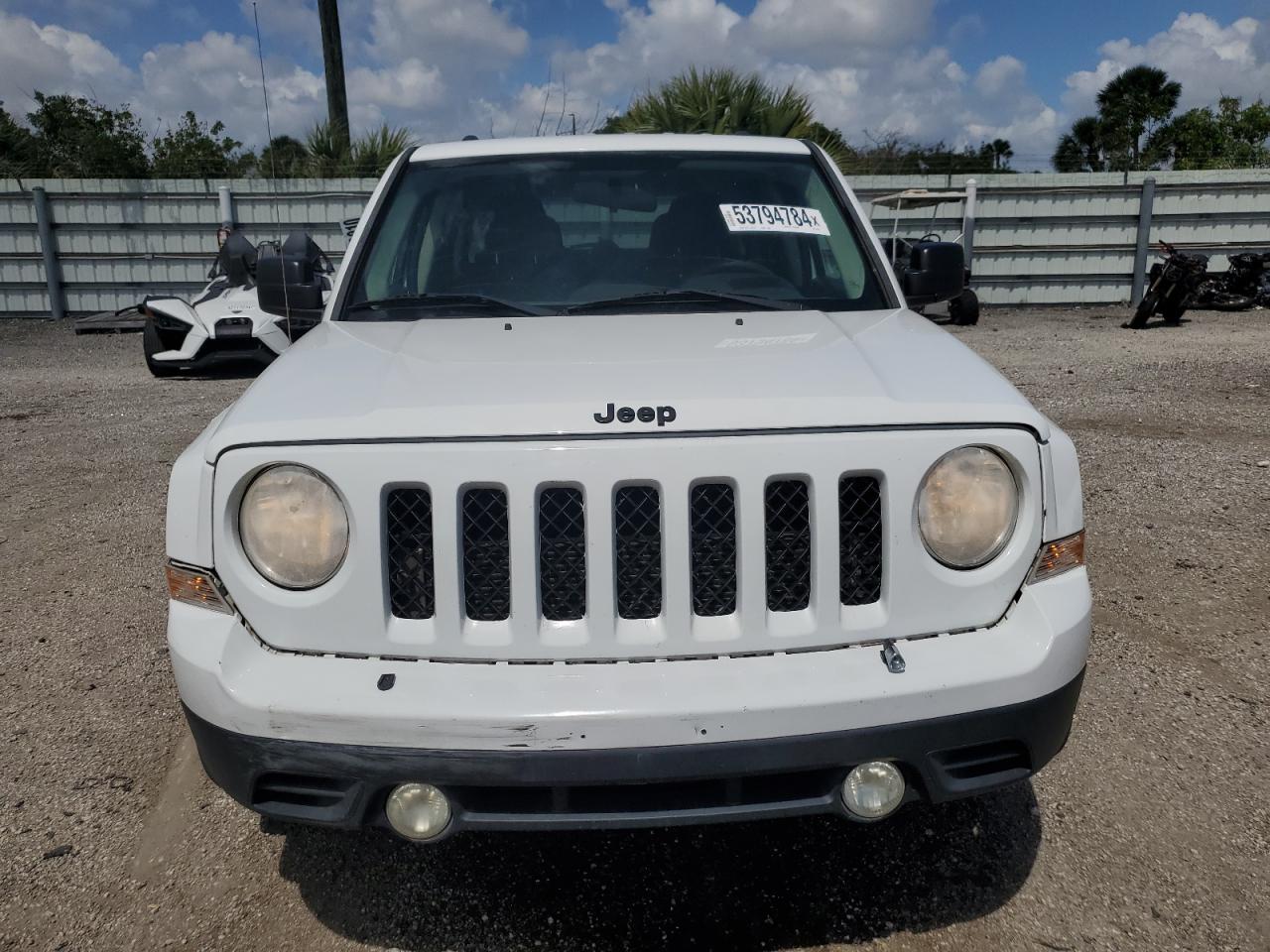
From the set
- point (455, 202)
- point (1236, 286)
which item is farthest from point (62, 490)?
point (1236, 286)

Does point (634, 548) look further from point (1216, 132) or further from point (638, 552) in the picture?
point (1216, 132)

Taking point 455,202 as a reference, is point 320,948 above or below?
below

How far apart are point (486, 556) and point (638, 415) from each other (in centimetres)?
39

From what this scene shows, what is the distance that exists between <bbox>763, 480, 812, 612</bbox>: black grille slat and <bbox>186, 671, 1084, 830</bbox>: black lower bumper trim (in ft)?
0.87

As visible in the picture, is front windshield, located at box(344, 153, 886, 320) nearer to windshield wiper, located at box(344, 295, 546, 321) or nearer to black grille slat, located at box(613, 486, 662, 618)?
windshield wiper, located at box(344, 295, 546, 321)

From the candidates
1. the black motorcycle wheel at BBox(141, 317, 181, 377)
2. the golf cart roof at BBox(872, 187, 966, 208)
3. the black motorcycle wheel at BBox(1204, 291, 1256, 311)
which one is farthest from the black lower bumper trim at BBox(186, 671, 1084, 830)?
the black motorcycle wheel at BBox(1204, 291, 1256, 311)

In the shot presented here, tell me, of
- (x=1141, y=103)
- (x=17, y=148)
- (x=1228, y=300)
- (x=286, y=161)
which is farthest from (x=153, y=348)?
(x=1141, y=103)

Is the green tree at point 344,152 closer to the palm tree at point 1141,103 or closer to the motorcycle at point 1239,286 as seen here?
the motorcycle at point 1239,286

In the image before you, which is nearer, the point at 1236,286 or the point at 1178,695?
the point at 1178,695

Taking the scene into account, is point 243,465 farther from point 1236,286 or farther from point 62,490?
point 1236,286

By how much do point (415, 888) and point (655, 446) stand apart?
4.18 feet

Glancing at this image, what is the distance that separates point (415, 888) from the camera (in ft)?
7.79

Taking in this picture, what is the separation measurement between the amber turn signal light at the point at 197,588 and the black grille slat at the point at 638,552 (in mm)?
746

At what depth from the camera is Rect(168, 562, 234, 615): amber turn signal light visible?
6.33 feet
